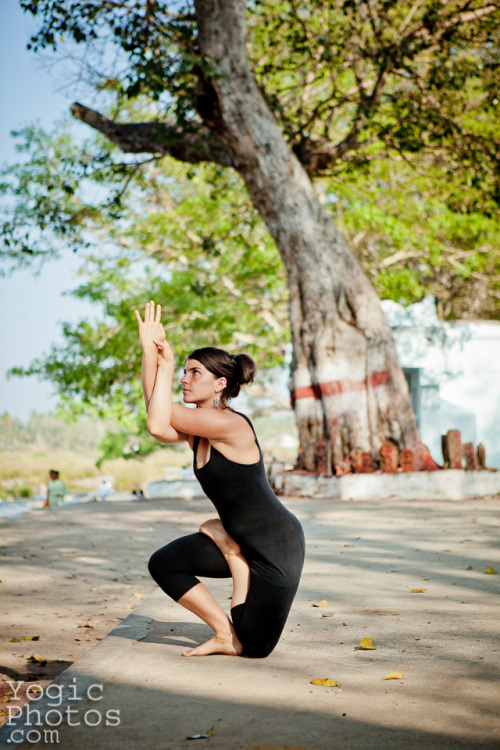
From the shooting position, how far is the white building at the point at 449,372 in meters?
19.1

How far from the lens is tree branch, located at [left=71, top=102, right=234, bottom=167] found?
1418cm

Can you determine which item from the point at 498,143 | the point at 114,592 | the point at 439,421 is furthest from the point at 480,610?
the point at 439,421

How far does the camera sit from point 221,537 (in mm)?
3865

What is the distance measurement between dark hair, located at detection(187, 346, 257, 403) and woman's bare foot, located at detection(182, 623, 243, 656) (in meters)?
1.15

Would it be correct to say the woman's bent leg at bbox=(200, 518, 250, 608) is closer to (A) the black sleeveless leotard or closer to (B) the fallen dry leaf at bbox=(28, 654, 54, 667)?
(A) the black sleeveless leotard

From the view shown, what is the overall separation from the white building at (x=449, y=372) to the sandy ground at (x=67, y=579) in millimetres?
9576

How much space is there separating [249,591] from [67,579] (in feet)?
11.0

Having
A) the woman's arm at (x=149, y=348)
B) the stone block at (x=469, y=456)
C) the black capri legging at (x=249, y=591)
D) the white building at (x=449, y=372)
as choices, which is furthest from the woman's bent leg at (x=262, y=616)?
the white building at (x=449, y=372)

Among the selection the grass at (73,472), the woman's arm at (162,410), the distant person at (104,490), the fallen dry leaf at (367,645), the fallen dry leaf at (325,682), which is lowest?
the grass at (73,472)

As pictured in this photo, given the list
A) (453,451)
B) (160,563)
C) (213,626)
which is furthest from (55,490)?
(213,626)

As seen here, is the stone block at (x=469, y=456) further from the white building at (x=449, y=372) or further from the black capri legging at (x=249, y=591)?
the black capri legging at (x=249, y=591)

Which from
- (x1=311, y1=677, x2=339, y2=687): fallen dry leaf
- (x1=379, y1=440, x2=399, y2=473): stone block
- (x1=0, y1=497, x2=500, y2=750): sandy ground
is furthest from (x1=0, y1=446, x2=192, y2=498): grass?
(x1=311, y1=677, x2=339, y2=687): fallen dry leaf

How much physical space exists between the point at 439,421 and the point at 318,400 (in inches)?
310

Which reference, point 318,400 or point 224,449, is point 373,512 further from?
point 224,449
